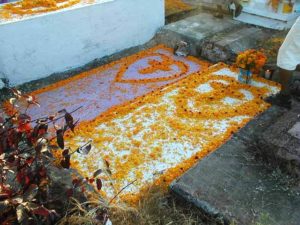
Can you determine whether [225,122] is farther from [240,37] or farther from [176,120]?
[240,37]

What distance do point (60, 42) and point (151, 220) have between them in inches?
174

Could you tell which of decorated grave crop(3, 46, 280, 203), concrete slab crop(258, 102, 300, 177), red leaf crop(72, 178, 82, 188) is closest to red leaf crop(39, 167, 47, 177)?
red leaf crop(72, 178, 82, 188)

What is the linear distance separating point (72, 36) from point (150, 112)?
2.58 metres

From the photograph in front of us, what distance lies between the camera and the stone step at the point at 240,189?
3.38 metres

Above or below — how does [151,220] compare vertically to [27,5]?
below

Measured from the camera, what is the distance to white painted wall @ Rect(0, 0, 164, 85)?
6113 millimetres

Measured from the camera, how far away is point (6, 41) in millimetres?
5953


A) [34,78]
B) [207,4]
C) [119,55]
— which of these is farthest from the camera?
[207,4]

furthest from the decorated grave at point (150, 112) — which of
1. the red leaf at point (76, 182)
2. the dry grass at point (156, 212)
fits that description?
the red leaf at point (76, 182)

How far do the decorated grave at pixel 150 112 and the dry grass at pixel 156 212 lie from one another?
276mm

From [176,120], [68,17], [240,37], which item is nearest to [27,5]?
[68,17]

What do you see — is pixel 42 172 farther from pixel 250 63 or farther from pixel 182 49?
pixel 182 49

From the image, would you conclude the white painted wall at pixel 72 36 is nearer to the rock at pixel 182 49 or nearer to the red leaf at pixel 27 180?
the rock at pixel 182 49

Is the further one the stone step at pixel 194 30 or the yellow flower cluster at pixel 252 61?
the stone step at pixel 194 30
